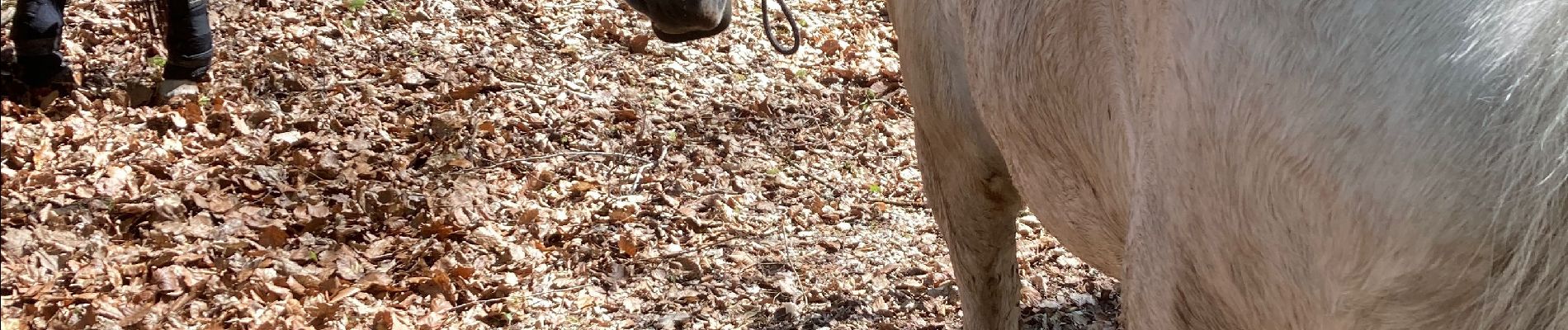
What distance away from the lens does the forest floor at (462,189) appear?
3.27m

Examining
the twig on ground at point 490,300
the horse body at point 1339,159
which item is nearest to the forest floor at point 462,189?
the twig on ground at point 490,300

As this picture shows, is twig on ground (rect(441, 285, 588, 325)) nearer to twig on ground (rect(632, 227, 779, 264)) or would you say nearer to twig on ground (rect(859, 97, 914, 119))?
twig on ground (rect(632, 227, 779, 264))

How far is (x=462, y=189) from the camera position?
3951 millimetres

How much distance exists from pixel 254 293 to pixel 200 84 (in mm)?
1447

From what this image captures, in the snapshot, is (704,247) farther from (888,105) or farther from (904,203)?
(888,105)

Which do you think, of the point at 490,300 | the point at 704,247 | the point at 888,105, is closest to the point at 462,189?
the point at 490,300

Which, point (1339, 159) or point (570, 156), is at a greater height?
point (1339, 159)

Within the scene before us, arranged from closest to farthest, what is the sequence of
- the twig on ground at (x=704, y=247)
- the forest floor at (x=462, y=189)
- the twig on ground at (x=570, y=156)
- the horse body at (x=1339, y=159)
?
the horse body at (x=1339, y=159)
the forest floor at (x=462, y=189)
the twig on ground at (x=704, y=247)
the twig on ground at (x=570, y=156)

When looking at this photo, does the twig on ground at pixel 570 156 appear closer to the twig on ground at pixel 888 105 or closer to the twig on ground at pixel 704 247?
the twig on ground at pixel 704 247

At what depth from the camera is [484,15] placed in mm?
5227

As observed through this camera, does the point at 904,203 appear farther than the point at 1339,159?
Yes

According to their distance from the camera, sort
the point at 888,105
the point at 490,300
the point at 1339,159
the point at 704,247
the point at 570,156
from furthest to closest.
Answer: the point at 888,105
the point at 570,156
the point at 704,247
the point at 490,300
the point at 1339,159

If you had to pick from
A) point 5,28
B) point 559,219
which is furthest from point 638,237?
point 5,28

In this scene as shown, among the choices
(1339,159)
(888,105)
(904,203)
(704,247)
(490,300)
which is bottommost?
(490,300)
